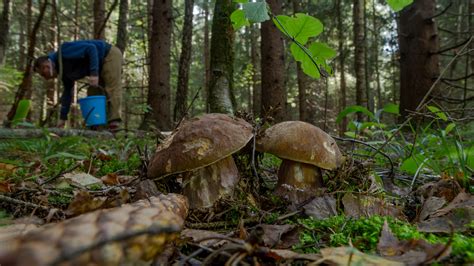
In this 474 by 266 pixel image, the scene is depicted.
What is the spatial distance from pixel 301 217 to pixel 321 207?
0.45 ft

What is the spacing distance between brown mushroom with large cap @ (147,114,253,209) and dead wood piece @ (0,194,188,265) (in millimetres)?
871

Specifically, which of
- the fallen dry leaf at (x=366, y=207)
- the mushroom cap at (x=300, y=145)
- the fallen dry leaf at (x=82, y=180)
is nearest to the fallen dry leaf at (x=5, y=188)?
the fallen dry leaf at (x=82, y=180)

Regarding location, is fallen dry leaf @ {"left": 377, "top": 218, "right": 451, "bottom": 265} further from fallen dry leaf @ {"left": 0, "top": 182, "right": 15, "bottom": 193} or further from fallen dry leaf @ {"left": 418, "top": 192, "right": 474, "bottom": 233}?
fallen dry leaf @ {"left": 0, "top": 182, "right": 15, "bottom": 193}

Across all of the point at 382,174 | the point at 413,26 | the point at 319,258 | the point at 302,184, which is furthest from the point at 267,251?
the point at 413,26

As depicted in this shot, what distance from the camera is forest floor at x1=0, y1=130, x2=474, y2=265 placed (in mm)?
1053

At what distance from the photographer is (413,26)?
20.5ft

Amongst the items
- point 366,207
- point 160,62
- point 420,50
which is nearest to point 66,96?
point 160,62

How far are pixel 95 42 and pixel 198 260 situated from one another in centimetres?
765

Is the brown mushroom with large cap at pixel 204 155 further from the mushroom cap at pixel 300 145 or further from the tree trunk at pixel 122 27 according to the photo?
the tree trunk at pixel 122 27

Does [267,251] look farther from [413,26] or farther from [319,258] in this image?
[413,26]

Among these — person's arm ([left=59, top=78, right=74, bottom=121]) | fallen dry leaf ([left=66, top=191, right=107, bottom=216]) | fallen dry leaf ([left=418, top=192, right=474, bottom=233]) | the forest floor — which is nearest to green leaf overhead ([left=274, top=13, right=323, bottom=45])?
the forest floor

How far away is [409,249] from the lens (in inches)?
45.3

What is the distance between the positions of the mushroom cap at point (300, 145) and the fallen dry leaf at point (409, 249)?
724 millimetres

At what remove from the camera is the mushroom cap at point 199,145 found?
1818 mm
